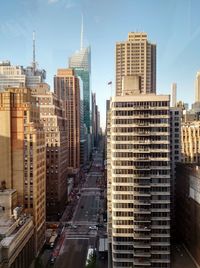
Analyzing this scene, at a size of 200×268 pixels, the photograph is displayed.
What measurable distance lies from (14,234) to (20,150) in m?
7.96

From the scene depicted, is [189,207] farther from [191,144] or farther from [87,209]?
[87,209]

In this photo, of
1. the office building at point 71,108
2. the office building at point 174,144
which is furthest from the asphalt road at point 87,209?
the office building at point 71,108

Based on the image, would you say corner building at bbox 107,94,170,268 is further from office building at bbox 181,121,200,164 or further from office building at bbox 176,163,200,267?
office building at bbox 181,121,200,164

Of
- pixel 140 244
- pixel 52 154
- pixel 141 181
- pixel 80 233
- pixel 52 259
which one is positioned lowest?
pixel 52 259

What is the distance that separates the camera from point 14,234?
883 inches

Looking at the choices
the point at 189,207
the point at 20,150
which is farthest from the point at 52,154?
the point at 189,207

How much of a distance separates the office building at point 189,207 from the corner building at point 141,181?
12.5 ft

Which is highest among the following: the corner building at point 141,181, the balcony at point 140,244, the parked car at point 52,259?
the corner building at point 141,181

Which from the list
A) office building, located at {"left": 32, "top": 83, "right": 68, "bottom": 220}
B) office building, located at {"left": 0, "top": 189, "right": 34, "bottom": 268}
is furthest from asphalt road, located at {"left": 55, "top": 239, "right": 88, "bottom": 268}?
office building, located at {"left": 32, "top": 83, "right": 68, "bottom": 220}

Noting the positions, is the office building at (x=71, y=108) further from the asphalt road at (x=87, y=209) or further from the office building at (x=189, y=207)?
the office building at (x=189, y=207)

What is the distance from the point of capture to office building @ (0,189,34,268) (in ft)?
66.8

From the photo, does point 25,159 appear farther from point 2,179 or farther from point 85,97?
point 85,97

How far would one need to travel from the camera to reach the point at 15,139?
→ 2845cm

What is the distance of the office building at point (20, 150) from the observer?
1110 inches
